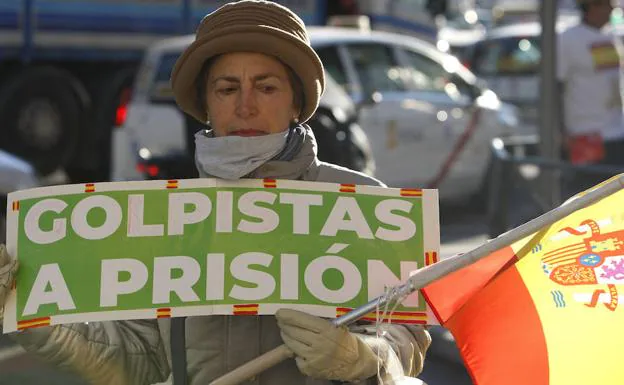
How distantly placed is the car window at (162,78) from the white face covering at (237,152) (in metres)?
9.65

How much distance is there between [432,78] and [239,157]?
11.0 m

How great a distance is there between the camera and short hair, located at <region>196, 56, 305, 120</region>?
137 inches

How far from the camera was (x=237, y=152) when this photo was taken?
10.9 ft

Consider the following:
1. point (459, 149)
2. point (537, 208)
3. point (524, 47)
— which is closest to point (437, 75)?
point (459, 149)

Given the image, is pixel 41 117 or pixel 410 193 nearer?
pixel 410 193

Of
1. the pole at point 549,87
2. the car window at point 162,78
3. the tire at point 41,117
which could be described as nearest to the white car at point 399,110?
the car window at point 162,78

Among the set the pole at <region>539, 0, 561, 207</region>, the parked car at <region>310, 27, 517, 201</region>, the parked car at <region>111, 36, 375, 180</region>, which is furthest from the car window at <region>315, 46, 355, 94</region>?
the pole at <region>539, 0, 561, 207</region>

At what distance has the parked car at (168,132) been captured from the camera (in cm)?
1166

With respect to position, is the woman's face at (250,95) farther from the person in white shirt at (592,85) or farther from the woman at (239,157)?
the person in white shirt at (592,85)

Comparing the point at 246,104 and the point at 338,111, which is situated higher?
the point at 338,111

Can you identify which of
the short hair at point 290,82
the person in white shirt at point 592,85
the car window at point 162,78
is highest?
the car window at point 162,78

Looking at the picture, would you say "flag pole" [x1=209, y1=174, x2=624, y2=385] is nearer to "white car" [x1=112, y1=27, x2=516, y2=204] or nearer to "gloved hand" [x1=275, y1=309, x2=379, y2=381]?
"gloved hand" [x1=275, y1=309, x2=379, y2=381]

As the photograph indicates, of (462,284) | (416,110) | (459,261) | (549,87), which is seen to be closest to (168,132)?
(416,110)

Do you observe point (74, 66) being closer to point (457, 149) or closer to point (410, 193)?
point (457, 149)
